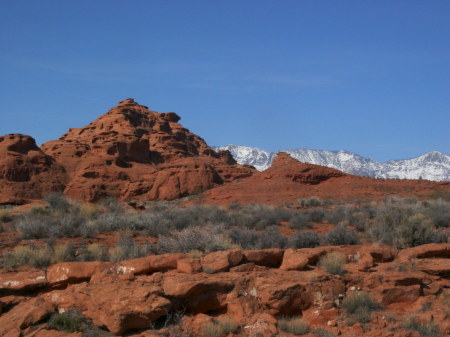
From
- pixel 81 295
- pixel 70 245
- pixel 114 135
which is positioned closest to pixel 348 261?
pixel 81 295

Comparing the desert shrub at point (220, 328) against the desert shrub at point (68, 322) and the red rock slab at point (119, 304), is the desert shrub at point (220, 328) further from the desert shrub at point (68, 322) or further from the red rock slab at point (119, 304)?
the desert shrub at point (68, 322)

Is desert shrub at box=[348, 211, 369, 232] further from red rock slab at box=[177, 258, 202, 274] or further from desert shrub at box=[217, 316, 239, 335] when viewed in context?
desert shrub at box=[217, 316, 239, 335]

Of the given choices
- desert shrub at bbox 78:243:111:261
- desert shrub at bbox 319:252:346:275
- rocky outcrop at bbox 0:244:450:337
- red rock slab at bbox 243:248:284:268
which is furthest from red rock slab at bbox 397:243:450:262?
desert shrub at bbox 78:243:111:261

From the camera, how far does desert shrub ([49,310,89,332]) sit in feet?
24.2

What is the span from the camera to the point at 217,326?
7.35 m

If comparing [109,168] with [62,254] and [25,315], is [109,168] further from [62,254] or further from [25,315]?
[25,315]

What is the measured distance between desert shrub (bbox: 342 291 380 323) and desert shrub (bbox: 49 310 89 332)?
14.2 ft

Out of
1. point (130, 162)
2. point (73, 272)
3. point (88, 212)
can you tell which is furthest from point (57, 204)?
point (130, 162)

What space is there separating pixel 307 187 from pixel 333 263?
27.7 meters

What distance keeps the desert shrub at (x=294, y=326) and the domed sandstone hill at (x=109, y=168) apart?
33.1 metres

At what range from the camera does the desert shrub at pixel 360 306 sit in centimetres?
777

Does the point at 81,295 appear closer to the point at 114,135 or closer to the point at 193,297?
the point at 193,297

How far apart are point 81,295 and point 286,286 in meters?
3.50

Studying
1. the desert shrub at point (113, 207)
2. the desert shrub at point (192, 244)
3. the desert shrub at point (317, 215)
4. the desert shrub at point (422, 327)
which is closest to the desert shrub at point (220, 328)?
the desert shrub at point (422, 327)
